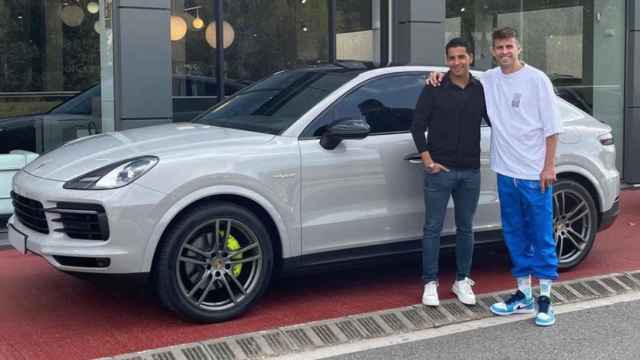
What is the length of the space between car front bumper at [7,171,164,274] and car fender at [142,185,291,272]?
40 mm

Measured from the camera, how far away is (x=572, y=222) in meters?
6.87

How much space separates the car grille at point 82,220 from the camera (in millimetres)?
5070

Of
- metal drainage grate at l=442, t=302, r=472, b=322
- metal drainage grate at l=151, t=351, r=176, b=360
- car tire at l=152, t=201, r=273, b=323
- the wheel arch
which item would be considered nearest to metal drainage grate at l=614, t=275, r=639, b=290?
the wheel arch

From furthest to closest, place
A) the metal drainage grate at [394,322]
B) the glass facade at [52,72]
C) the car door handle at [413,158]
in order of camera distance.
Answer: the glass facade at [52,72] → the car door handle at [413,158] → the metal drainage grate at [394,322]

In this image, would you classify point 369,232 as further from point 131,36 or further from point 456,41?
point 131,36

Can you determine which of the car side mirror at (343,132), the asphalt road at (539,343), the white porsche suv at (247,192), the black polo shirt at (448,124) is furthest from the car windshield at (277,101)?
the asphalt road at (539,343)

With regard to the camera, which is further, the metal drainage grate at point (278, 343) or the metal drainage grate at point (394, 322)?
the metal drainage grate at point (394, 322)

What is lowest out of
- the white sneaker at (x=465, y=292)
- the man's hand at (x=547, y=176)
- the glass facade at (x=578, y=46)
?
the white sneaker at (x=465, y=292)

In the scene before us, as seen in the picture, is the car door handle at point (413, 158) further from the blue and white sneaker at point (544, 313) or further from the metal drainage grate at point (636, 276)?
the metal drainage grate at point (636, 276)

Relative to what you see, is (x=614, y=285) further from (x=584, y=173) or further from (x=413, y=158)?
(x=413, y=158)

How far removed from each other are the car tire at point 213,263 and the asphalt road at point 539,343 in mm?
906

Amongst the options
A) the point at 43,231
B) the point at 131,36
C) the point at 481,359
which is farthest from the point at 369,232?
the point at 131,36

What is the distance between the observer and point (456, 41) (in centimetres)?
581

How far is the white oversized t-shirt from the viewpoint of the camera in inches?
217
